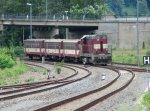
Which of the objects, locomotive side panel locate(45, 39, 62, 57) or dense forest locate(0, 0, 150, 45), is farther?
dense forest locate(0, 0, 150, 45)

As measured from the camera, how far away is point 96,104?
2284 cm

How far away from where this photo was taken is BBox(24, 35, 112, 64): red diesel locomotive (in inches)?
2179

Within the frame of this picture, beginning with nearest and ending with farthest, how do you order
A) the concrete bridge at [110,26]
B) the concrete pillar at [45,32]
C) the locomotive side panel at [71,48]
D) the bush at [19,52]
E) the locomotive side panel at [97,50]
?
1. the locomotive side panel at [97,50]
2. the locomotive side panel at [71,48]
3. the concrete bridge at [110,26]
4. the bush at [19,52]
5. the concrete pillar at [45,32]

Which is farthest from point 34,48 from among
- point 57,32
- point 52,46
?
point 57,32

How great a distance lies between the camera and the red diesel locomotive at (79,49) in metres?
55.3

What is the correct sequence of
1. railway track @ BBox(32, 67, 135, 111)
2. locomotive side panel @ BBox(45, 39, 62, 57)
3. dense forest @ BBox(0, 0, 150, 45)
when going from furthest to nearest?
dense forest @ BBox(0, 0, 150, 45) → locomotive side panel @ BBox(45, 39, 62, 57) → railway track @ BBox(32, 67, 135, 111)

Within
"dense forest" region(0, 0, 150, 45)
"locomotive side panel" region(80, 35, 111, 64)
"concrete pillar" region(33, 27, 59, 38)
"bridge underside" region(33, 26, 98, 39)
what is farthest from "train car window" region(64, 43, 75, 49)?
"dense forest" region(0, 0, 150, 45)

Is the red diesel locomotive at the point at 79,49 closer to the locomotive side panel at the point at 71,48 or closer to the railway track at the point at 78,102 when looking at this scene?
the locomotive side panel at the point at 71,48

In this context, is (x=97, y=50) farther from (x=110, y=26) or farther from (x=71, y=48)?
(x=110, y=26)

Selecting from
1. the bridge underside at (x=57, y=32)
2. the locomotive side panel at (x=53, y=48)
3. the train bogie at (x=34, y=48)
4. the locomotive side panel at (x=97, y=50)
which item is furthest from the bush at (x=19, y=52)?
the locomotive side panel at (x=97, y=50)

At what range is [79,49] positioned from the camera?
57.9 m

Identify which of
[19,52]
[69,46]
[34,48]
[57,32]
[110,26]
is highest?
[110,26]

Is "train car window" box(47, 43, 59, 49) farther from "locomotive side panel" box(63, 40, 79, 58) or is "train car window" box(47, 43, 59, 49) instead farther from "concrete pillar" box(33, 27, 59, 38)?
"concrete pillar" box(33, 27, 59, 38)

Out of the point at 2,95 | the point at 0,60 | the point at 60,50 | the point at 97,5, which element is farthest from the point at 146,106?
the point at 97,5
